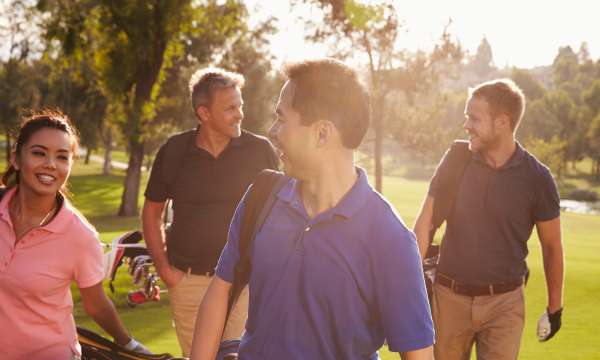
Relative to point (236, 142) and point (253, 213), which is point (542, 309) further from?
point (253, 213)

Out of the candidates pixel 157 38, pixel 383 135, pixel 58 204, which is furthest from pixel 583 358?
pixel 383 135

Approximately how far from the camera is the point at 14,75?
239ft

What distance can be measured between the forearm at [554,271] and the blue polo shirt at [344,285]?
3.27m

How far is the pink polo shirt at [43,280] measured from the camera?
3861 millimetres

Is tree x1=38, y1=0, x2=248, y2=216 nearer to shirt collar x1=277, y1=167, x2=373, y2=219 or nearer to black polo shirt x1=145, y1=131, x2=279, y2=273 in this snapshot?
black polo shirt x1=145, y1=131, x2=279, y2=273

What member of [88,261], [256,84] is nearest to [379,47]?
[256,84]

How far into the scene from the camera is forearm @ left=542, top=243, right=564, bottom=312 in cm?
590

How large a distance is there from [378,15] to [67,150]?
32.7 m

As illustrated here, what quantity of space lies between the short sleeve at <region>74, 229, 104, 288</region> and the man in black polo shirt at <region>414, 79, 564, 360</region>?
2500 millimetres

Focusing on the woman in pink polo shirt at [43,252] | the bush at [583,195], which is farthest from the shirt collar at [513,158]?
the bush at [583,195]

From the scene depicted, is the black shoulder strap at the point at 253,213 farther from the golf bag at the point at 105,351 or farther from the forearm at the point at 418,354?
the golf bag at the point at 105,351

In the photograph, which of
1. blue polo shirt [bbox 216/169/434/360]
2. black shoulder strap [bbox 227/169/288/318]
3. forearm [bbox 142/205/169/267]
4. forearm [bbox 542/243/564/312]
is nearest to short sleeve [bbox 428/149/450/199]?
forearm [bbox 542/243/564/312]

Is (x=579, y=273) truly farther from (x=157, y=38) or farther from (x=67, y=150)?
(x=157, y=38)

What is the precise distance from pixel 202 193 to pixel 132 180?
33211mm
